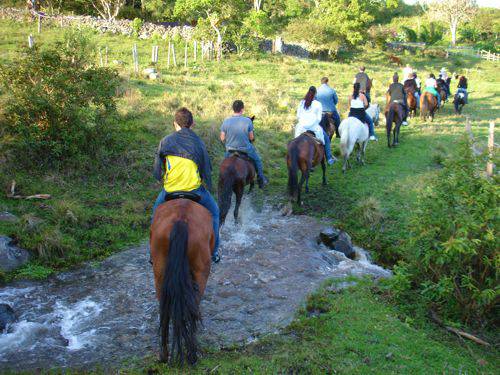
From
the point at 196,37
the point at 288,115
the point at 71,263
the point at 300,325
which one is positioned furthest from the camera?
the point at 196,37

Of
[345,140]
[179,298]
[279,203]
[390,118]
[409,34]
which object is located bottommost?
[279,203]

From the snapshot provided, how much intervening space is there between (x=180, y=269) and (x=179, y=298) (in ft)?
0.94

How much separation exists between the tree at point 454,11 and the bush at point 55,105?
6788 cm

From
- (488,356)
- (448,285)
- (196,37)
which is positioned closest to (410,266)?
(448,285)

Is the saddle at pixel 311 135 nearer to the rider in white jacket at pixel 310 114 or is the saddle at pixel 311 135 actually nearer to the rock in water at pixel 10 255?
the rider in white jacket at pixel 310 114

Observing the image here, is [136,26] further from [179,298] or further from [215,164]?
[179,298]

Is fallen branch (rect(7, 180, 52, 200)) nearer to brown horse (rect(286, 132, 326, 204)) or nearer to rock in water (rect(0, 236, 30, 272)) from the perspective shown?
rock in water (rect(0, 236, 30, 272))

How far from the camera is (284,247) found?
8.31 metres

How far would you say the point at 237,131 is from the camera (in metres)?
9.10

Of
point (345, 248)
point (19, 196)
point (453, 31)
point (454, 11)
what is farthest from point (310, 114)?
point (454, 11)

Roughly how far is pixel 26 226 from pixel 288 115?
11.6 meters

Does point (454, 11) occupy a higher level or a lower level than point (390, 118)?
higher

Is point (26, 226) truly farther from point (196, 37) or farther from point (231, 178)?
point (196, 37)

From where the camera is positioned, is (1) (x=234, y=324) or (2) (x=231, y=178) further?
(2) (x=231, y=178)
